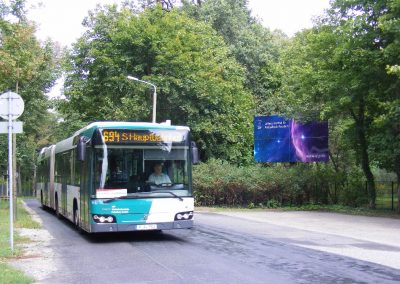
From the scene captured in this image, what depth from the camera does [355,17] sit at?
70.1 feet

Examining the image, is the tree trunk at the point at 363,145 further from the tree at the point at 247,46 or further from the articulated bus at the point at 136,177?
the tree at the point at 247,46

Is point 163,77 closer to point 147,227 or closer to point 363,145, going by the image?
point 363,145

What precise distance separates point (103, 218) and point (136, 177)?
4.11ft

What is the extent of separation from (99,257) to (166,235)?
391cm

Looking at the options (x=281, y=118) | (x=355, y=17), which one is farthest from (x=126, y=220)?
(x=281, y=118)

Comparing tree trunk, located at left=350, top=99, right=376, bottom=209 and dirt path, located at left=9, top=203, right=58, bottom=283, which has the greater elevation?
tree trunk, located at left=350, top=99, right=376, bottom=209

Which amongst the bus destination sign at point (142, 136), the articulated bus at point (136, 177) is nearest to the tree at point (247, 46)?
the bus destination sign at point (142, 136)

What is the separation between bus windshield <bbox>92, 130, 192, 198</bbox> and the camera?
12.4m

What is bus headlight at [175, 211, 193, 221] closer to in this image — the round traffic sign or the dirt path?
the dirt path

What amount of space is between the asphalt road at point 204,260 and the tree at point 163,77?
18106 mm

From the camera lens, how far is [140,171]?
1252 cm

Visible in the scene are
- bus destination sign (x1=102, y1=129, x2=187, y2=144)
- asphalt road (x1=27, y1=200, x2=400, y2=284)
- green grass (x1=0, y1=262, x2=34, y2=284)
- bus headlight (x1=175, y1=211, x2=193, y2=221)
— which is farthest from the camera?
bus headlight (x1=175, y1=211, x2=193, y2=221)

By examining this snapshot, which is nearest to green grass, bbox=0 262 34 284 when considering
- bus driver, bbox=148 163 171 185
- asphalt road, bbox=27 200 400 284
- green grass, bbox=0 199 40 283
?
green grass, bbox=0 199 40 283

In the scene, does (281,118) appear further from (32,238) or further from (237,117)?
(32,238)
